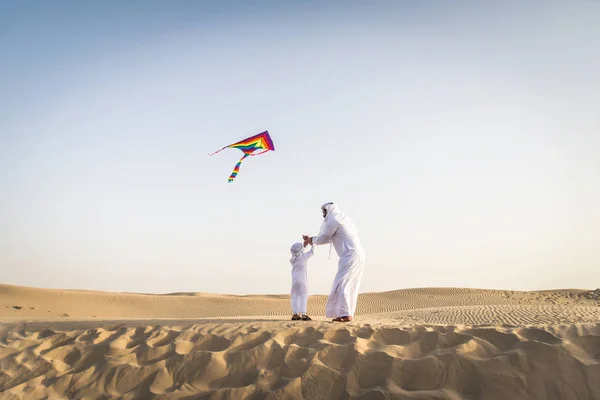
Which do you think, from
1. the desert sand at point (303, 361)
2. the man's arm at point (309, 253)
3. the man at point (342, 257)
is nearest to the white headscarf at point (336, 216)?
the man at point (342, 257)

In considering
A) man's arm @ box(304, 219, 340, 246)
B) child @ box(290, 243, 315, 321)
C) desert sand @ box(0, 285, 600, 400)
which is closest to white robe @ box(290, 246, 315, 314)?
child @ box(290, 243, 315, 321)

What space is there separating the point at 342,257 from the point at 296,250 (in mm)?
1640

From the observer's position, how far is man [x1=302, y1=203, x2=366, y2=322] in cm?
847

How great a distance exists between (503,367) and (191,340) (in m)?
3.94

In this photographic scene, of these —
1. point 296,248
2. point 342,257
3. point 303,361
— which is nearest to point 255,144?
point 296,248

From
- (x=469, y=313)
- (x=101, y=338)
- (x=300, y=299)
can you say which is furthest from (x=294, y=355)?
(x=469, y=313)

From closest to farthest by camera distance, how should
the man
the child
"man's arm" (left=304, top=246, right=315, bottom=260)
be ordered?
the man
the child
"man's arm" (left=304, top=246, right=315, bottom=260)

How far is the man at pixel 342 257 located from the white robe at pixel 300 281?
972 millimetres

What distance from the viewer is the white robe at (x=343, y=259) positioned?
8.49 meters

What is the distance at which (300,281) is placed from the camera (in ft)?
33.3

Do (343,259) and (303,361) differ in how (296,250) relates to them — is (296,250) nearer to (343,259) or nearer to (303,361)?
(343,259)

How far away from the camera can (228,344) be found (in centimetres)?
655

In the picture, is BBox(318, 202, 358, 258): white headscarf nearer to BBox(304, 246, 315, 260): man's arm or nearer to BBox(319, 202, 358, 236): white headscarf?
BBox(319, 202, 358, 236): white headscarf

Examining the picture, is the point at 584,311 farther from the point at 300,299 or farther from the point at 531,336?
the point at 531,336
